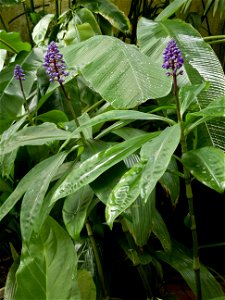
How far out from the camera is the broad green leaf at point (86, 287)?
0.73 metres

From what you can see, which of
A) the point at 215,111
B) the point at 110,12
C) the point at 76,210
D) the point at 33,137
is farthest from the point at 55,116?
the point at 110,12

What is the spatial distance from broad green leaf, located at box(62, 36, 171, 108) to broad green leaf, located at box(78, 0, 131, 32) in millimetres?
491

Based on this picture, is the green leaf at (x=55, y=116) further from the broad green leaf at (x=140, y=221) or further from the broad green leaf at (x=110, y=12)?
the broad green leaf at (x=110, y=12)

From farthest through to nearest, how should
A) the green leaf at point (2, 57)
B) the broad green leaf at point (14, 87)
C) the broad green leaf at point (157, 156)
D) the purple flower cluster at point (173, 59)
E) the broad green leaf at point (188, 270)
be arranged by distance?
the green leaf at point (2, 57)
the broad green leaf at point (14, 87)
the broad green leaf at point (188, 270)
the purple flower cluster at point (173, 59)
the broad green leaf at point (157, 156)

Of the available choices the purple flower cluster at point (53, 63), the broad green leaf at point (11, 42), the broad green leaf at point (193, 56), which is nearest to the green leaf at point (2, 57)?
the broad green leaf at point (11, 42)

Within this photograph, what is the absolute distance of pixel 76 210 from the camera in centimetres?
68

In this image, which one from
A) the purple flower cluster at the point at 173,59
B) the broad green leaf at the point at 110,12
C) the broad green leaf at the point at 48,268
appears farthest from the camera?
the broad green leaf at the point at 110,12

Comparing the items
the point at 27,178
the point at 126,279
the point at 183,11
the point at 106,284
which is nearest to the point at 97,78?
the point at 27,178

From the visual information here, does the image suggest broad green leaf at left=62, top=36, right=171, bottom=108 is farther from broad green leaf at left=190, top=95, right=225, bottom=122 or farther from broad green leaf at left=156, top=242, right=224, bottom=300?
broad green leaf at left=156, top=242, right=224, bottom=300

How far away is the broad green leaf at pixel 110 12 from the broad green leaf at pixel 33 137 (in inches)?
23.9

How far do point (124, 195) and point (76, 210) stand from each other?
18cm

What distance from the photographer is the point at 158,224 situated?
79 cm

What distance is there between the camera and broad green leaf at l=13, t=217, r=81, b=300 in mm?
692

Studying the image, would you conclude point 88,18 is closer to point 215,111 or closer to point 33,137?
point 33,137
